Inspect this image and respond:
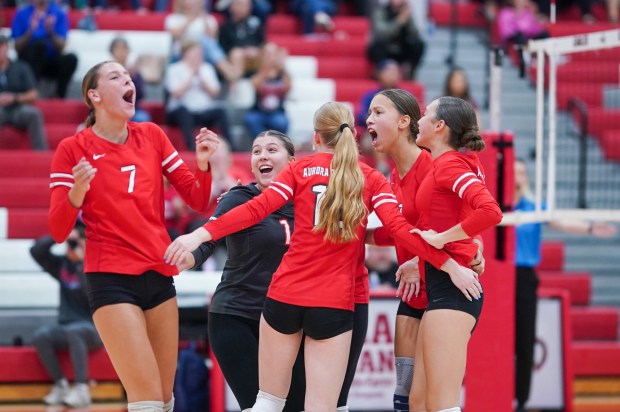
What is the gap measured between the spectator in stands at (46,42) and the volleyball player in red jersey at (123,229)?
20.0 feet

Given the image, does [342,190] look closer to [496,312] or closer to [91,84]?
[91,84]

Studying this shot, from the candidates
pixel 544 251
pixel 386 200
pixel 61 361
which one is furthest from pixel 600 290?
pixel 386 200

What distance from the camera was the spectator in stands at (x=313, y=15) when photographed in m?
12.8

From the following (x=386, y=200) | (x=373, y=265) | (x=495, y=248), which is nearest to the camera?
(x=386, y=200)

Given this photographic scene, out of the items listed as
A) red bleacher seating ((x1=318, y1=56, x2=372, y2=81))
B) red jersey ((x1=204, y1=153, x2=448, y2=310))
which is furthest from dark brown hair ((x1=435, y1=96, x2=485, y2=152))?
red bleacher seating ((x1=318, y1=56, x2=372, y2=81))

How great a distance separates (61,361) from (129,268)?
13.3ft

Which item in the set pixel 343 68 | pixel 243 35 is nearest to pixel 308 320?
pixel 243 35

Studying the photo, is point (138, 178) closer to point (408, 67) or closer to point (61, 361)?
point (61, 361)

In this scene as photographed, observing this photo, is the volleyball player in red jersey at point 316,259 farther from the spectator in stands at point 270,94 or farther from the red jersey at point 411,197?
the spectator in stands at point 270,94

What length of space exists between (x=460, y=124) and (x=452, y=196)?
0.36m

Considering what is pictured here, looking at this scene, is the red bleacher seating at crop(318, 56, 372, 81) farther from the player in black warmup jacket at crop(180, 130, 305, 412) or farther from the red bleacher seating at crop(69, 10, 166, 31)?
the player in black warmup jacket at crop(180, 130, 305, 412)

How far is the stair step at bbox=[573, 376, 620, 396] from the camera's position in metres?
9.80

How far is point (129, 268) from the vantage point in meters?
5.16

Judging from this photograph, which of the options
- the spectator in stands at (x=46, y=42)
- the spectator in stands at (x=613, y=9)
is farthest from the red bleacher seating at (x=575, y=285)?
the spectator in stands at (x=46, y=42)
